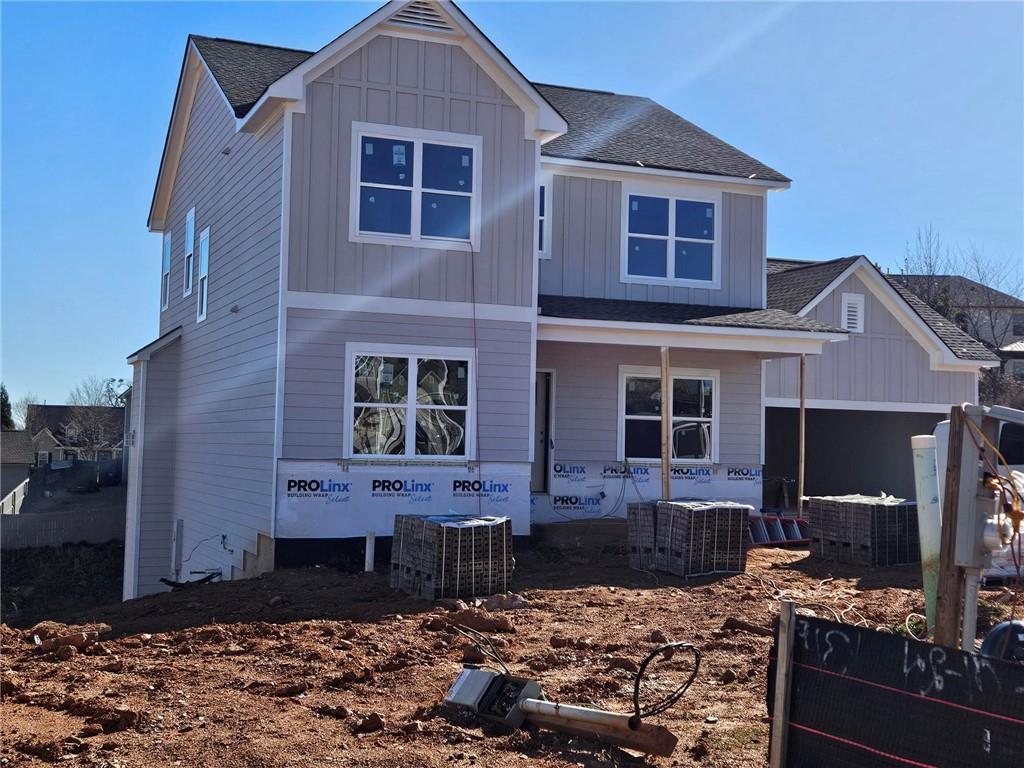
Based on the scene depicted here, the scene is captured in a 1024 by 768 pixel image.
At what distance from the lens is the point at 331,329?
14055mm

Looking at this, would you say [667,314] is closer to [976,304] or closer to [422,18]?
[422,18]

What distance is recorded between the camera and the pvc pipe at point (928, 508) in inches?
363

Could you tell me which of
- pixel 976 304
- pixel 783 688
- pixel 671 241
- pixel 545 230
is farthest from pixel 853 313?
pixel 976 304

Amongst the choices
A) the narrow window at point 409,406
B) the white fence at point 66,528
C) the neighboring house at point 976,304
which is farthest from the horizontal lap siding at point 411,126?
the neighboring house at point 976,304

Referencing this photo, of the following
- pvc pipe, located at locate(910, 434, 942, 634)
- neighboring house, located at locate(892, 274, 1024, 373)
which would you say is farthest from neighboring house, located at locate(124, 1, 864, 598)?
neighboring house, located at locate(892, 274, 1024, 373)

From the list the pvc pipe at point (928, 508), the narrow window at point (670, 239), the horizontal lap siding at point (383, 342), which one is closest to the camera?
the pvc pipe at point (928, 508)

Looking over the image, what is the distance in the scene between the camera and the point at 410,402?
14.4 meters

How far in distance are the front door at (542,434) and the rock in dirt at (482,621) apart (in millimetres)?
7496

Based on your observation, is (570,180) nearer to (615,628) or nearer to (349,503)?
(349,503)

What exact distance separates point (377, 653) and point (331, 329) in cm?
630

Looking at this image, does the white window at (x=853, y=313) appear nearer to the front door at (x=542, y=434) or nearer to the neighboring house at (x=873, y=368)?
the neighboring house at (x=873, y=368)

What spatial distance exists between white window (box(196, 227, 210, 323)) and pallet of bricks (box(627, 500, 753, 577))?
371 inches

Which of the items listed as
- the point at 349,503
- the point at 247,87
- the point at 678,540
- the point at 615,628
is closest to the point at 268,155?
the point at 247,87

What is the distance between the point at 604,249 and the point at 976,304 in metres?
35.1
